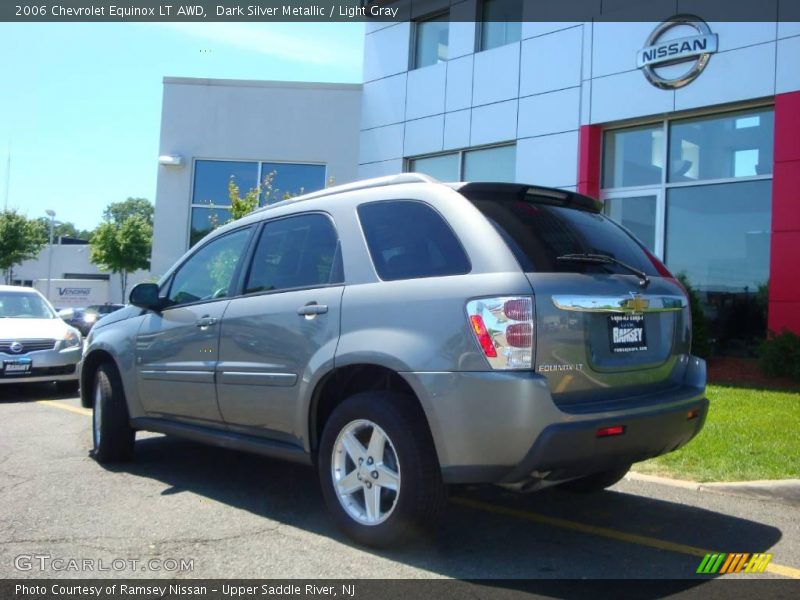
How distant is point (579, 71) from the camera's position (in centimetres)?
1302

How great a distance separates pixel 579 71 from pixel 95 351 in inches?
401

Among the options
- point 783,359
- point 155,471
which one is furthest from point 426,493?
point 783,359

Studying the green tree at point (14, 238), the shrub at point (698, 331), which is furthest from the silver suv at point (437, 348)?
the green tree at point (14, 238)

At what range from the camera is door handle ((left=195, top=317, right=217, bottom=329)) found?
188 inches

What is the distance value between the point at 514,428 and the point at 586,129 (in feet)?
34.9

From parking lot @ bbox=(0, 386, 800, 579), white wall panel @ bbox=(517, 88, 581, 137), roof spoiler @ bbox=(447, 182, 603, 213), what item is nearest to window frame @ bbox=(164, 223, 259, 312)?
parking lot @ bbox=(0, 386, 800, 579)

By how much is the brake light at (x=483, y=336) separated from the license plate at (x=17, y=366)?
25.7ft

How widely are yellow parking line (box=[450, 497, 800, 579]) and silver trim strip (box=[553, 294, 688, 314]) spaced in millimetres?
1281

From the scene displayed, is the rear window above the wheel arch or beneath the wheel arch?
above

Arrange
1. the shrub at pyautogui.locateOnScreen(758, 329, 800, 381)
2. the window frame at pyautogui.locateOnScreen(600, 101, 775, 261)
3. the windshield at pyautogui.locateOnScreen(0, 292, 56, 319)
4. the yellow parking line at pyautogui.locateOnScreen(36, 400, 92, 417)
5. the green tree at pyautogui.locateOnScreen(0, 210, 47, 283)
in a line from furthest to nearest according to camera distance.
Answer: the green tree at pyautogui.locateOnScreen(0, 210, 47, 283) < the window frame at pyautogui.locateOnScreen(600, 101, 775, 261) < the windshield at pyautogui.locateOnScreen(0, 292, 56, 319) < the shrub at pyautogui.locateOnScreen(758, 329, 800, 381) < the yellow parking line at pyautogui.locateOnScreen(36, 400, 92, 417)

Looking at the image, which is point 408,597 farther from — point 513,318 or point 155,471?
point 155,471

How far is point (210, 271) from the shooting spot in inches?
203

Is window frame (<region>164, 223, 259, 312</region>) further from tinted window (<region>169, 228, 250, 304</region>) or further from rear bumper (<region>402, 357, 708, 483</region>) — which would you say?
rear bumper (<region>402, 357, 708, 483</region>)

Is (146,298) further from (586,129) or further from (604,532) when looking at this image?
(586,129)
